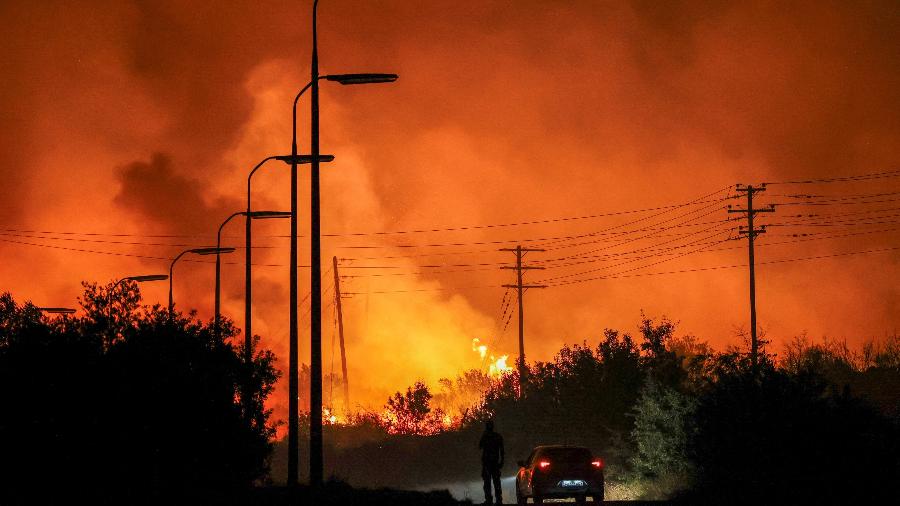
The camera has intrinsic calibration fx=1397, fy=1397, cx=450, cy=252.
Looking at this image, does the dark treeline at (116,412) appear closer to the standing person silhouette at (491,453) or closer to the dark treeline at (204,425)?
the dark treeline at (204,425)

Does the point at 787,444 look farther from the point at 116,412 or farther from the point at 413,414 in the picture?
the point at 413,414

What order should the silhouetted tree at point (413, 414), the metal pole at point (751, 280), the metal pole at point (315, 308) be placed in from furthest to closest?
the silhouetted tree at point (413, 414), the metal pole at point (751, 280), the metal pole at point (315, 308)

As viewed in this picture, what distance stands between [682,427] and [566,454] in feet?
59.7

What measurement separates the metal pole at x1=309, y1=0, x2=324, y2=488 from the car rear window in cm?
900

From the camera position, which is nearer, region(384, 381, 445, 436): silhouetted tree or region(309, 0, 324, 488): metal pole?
region(309, 0, 324, 488): metal pole

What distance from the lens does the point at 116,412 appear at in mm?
29188

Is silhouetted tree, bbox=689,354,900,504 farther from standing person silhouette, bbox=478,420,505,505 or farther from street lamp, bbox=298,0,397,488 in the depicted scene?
street lamp, bbox=298,0,397,488

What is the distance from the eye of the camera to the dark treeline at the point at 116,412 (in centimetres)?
2781

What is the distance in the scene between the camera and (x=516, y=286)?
9300 cm

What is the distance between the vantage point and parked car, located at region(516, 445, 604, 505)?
37.6 meters

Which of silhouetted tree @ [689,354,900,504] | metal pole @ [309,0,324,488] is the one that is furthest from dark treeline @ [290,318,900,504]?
metal pole @ [309,0,324,488]

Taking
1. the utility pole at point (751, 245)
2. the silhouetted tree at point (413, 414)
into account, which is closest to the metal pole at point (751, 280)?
the utility pole at point (751, 245)

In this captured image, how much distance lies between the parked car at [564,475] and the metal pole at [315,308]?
867 cm

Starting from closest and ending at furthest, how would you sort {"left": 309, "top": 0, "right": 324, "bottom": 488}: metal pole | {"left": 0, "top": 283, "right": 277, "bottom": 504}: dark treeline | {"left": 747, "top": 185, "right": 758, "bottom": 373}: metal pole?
1. {"left": 0, "top": 283, "right": 277, "bottom": 504}: dark treeline
2. {"left": 309, "top": 0, "right": 324, "bottom": 488}: metal pole
3. {"left": 747, "top": 185, "right": 758, "bottom": 373}: metal pole
